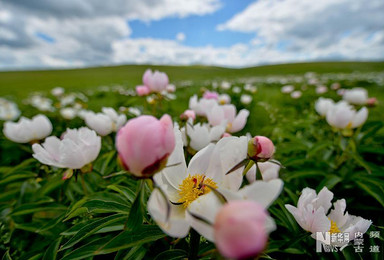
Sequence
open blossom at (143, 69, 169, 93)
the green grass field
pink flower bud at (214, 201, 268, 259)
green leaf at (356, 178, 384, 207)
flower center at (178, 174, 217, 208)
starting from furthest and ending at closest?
the green grass field
open blossom at (143, 69, 169, 93)
green leaf at (356, 178, 384, 207)
flower center at (178, 174, 217, 208)
pink flower bud at (214, 201, 268, 259)

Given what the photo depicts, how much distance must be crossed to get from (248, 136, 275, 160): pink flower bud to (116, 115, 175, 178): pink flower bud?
193mm

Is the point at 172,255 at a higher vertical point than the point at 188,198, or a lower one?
lower

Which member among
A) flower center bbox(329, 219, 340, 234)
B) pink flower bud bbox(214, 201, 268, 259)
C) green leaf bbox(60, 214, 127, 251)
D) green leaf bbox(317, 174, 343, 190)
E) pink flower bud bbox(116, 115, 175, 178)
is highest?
pink flower bud bbox(116, 115, 175, 178)

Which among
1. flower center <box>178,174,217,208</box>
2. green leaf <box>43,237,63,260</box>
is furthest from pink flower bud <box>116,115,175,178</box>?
green leaf <box>43,237,63,260</box>

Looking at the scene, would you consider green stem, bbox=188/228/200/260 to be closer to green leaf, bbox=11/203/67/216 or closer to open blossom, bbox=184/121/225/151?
open blossom, bbox=184/121/225/151

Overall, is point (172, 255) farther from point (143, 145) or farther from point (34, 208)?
point (34, 208)

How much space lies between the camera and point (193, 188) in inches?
18.5

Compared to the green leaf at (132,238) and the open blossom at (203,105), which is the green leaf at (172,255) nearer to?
the green leaf at (132,238)

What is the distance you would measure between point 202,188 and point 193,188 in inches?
0.9

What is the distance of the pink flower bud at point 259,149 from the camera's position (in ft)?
1.54

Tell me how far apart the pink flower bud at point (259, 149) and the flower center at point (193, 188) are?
0.11 metres

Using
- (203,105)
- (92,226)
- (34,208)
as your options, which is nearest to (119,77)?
(203,105)

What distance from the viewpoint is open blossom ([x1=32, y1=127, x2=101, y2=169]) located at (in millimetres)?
608

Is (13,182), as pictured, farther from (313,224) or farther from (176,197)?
(313,224)
